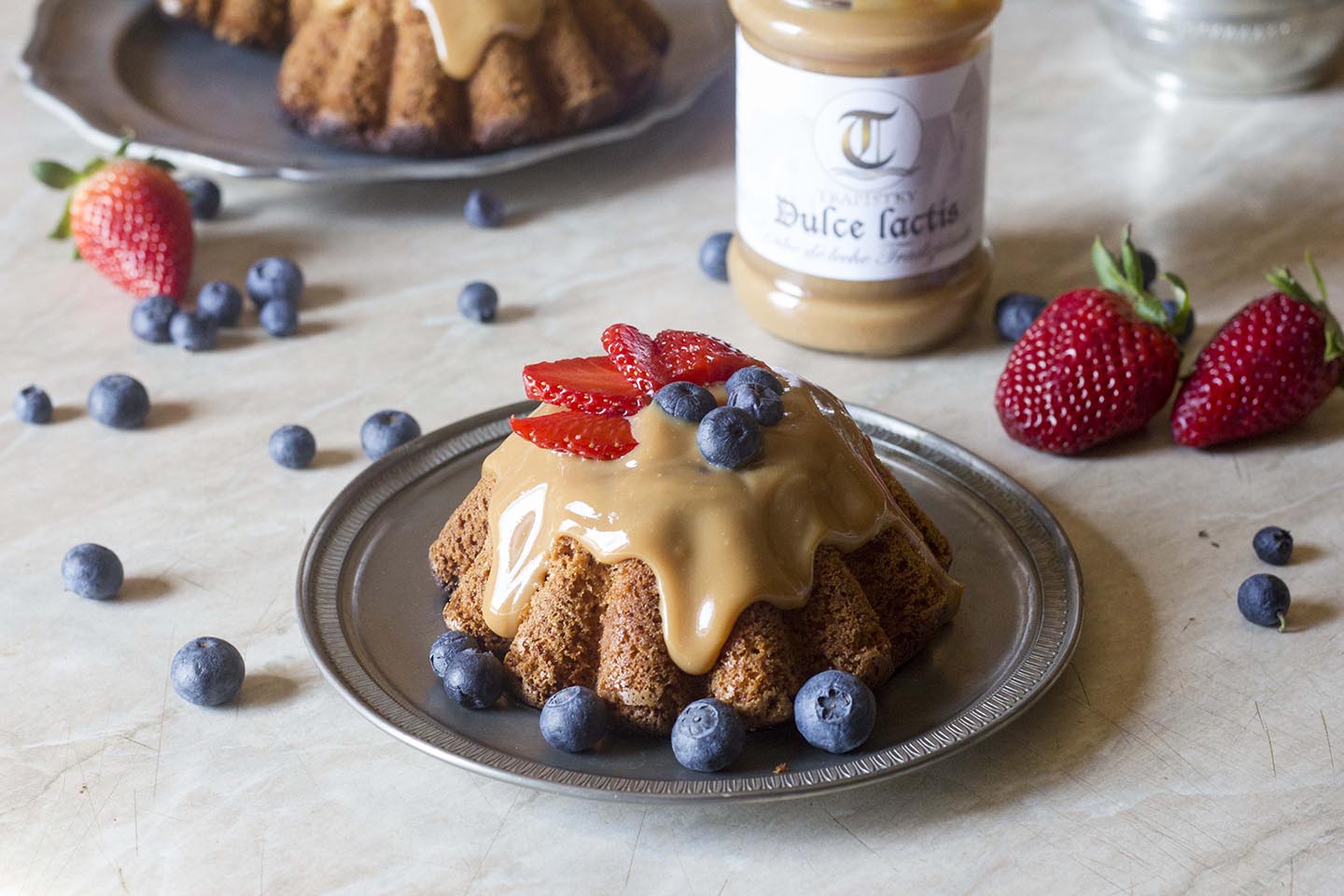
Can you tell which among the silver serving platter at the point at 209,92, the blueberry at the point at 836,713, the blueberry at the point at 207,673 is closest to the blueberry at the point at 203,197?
the silver serving platter at the point at 209,92

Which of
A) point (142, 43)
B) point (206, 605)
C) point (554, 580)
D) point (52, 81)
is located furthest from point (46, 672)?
point (142, 43)

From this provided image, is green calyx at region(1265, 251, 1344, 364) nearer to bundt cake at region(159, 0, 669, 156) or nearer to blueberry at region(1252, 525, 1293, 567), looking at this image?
blueberry at region(1252, 525, 1293, 567)

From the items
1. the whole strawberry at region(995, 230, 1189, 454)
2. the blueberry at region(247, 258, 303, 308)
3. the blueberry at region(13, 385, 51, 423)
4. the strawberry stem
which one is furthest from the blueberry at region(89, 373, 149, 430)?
the whole strawberry at region(995, 230, 1189, 454)

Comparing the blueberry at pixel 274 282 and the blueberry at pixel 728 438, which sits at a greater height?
the blueberry at pixel 728 438

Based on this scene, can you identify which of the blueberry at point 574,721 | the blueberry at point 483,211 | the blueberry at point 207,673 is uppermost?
the blueberry at point 574,721

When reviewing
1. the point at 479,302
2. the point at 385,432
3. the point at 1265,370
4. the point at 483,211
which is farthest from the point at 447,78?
the point at 1265,370

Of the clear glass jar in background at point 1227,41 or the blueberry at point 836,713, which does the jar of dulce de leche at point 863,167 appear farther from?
the clear glass jar in background at point 1227,41

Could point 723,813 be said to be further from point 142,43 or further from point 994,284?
point 142,43
